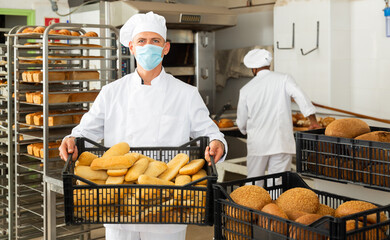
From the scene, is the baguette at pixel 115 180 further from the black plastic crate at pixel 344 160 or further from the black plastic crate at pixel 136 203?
the black plastic crate at pixel 344 160

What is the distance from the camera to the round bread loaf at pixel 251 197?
1.49m

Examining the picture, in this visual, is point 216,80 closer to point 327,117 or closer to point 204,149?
point 327,117

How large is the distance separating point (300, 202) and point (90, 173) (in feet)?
2.40

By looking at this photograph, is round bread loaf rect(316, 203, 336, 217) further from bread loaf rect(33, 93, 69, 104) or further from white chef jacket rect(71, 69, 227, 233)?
bread loaf rect(33, 93, 69, 104)

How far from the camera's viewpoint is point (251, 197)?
1.51 meters

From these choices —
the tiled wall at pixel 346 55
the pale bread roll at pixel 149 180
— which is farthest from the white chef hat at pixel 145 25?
the tiled wall at pixel 346 55

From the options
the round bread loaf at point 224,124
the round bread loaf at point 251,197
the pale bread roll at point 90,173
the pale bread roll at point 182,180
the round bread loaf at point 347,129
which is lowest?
the round bread loaf at point 251,197

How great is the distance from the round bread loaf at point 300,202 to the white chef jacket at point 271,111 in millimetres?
2738

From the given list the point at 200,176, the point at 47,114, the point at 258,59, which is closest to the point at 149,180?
the point at 200,176

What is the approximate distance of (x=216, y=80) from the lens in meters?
6.57

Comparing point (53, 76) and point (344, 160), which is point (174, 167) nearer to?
point (344, 160)

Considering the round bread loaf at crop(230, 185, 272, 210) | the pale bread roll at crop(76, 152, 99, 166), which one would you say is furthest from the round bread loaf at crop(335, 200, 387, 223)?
the pale bread roll at crop(76, 152, 99, 166)

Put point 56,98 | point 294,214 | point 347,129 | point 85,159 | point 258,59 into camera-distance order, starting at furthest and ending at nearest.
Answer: point 258,59, point 56,98, point 347,129, point 85,159, point 294,214

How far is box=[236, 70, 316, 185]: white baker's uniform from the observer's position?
14.1 feet
